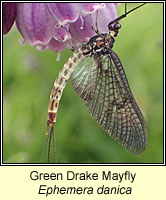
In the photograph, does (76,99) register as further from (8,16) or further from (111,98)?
(8,16)

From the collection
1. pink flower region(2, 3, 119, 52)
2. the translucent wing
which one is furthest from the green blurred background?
pink flower region(2, 3, 119, 52)

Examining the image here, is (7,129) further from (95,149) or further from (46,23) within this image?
→ (46,23)

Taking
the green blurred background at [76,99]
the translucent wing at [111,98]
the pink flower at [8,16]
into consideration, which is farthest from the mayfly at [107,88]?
the green blurred background at [76,99]

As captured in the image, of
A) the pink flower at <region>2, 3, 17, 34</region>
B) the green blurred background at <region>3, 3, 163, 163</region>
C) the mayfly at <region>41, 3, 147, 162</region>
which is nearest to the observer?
the pink flower at <region>2, 3, 17, 34</region>

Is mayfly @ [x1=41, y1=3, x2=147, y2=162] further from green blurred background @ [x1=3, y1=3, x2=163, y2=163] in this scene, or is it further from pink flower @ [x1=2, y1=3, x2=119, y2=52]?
green blurred background @ [x1=3, y1=3, x2=163, y2=163]

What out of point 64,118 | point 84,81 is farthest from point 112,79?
point 64,118

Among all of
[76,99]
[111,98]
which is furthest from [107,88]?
[76,99]

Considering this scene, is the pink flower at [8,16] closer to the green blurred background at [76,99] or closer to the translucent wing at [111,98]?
the translucent wing at [111,98]
